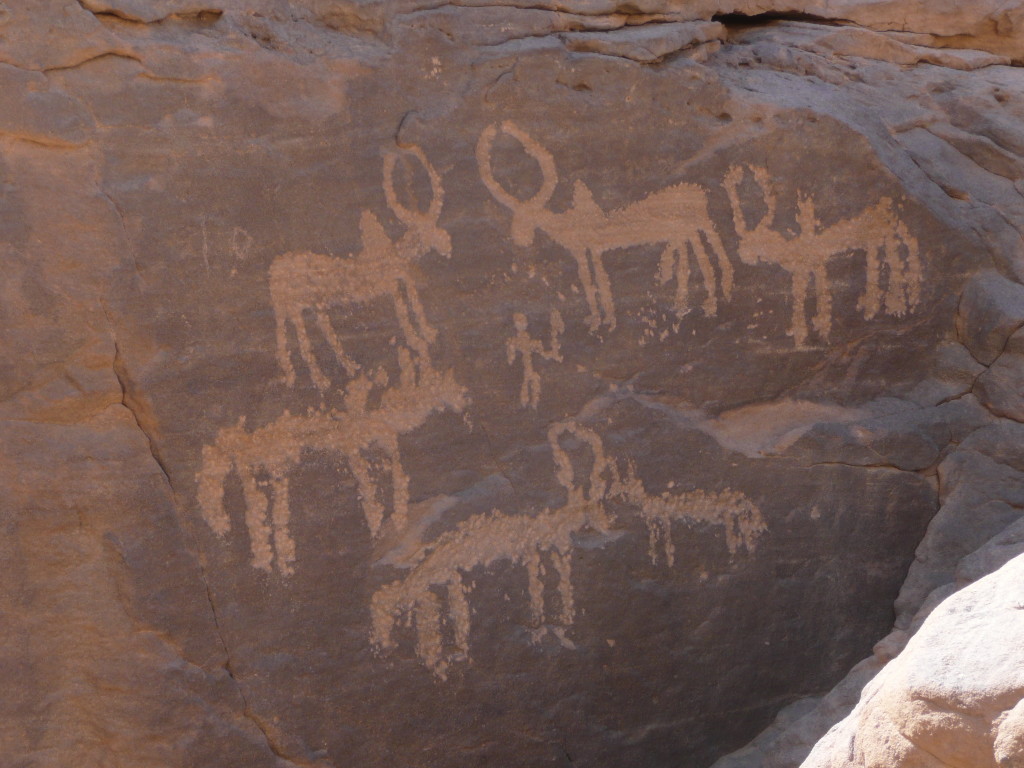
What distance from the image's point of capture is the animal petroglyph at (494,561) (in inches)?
97.2

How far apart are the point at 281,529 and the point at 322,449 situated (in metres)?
0.19

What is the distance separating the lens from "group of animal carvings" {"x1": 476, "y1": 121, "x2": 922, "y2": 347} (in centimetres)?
258

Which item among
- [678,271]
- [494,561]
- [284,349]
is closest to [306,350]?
[284,349]

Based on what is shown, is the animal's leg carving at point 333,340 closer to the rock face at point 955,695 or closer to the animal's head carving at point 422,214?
the animal's head carving at point 422,214

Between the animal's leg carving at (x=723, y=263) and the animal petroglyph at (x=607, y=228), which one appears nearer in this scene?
→ the animal petroglyph at (x=607, y=228)

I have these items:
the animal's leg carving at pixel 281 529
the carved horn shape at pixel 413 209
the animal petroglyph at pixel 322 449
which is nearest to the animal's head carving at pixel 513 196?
the carved horn shape at pixel 413 209

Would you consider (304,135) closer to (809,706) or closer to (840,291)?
(840,291)

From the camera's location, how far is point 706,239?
2.68m

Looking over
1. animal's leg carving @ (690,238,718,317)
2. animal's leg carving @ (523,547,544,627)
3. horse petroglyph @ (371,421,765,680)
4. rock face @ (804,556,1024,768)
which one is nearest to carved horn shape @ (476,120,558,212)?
animal's leg carving @ (690,238,718,317)

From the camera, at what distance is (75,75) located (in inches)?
89.8

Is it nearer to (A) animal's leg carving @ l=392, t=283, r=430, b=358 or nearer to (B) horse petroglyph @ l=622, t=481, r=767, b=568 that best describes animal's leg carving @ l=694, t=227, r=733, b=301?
(B) horse petroglyph @ l=622, t=481, r=767, b=568

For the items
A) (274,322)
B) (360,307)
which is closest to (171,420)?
(274,322)

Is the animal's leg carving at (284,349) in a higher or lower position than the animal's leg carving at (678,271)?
lower

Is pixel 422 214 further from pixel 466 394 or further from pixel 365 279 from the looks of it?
pixel 466 394
